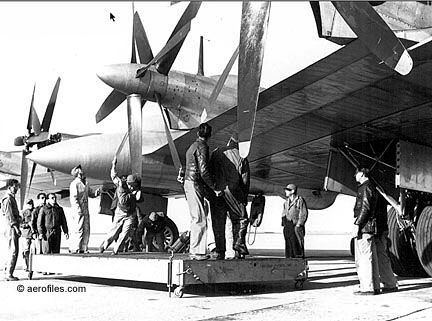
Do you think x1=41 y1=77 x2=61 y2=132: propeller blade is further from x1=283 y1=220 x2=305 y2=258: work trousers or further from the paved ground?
x1=283 y1=220 x2=305 y2=258: work trousers

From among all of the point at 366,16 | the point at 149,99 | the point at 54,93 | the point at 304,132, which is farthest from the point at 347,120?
the point at 54,93

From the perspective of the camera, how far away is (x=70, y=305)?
586 cm

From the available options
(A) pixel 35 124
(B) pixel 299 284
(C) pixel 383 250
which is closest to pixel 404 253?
(C) pixel 383 250

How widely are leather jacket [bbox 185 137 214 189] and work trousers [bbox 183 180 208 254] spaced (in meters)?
0.09

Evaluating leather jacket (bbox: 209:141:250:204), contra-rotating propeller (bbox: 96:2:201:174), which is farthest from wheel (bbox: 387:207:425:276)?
contra-rotating propeller (bbox: 96:2:201:174)

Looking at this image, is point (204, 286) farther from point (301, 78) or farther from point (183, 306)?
point (301, 78)

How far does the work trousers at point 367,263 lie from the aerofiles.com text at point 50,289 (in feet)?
12.6

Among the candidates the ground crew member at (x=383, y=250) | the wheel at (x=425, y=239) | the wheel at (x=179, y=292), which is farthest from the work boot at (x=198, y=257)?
the wheel at (x=425, y=239)

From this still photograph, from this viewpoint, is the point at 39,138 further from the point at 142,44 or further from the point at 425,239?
the point at 425,239

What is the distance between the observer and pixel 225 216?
7.18 m

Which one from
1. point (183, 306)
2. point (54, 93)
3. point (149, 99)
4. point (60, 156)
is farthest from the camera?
point (54, 93)

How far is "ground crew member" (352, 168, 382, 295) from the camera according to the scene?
6.72 metres

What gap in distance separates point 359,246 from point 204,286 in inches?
94.7

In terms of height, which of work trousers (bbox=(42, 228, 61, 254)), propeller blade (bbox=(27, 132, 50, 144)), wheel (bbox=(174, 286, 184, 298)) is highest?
propeller blade (bbox=(27, 132, 50, 144))
